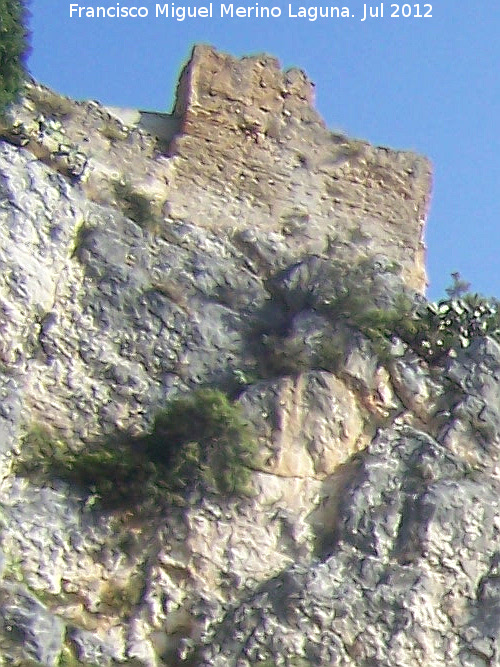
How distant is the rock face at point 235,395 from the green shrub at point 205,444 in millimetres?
145

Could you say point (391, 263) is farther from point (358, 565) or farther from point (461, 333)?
point (358, 565)

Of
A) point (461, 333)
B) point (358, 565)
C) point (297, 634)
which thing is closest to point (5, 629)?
point (297, 634)

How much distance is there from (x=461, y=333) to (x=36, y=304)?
4.47 meters

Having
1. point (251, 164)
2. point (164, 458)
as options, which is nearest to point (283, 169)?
point (251, 164)

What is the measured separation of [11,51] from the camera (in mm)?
12234

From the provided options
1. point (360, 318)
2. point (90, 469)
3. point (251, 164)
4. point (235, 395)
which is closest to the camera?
point (90, 469)

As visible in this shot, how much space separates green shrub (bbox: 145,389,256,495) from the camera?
34.2 ft

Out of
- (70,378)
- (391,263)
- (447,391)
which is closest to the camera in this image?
(70,378)

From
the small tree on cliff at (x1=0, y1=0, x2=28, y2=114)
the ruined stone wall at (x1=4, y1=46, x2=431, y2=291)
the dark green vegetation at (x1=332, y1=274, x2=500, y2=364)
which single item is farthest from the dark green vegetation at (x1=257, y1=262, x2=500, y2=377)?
the small tree on cliff at (x1=0, y1=0, x2=28, y2=114)

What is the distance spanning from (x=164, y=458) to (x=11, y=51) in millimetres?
4690

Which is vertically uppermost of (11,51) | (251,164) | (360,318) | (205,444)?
(251,164)

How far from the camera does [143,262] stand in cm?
1198

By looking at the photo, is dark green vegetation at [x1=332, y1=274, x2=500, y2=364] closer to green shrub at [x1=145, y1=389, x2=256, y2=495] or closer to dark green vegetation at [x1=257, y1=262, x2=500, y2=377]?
dark green vegetation at [x1=257, y1=262, x2=500, y2=377]

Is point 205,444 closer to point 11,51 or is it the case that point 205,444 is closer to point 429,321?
point 429,321
